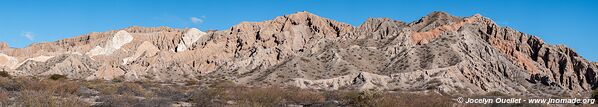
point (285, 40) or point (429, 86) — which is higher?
point (285, 40)

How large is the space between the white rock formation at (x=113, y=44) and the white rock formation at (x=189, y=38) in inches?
611

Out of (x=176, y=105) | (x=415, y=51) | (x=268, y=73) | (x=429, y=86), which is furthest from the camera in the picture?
(x=415, y=51)

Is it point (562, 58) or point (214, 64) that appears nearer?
point (562, 58)

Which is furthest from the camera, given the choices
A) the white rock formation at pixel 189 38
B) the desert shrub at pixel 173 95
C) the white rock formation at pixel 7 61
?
the white rock formation at pixel 189 38

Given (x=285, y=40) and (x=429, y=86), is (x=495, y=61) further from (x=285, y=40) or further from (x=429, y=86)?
(x=285, y=40)

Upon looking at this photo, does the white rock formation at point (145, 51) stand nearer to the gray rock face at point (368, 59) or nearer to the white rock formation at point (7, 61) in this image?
the gray rock face at point (368, 59)

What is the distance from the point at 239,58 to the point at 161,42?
41.8 metres

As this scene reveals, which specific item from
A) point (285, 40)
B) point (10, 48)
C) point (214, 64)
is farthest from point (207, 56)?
point (10, 48)

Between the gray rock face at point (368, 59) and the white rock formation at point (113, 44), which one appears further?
the white rock formation at point (113, 44)

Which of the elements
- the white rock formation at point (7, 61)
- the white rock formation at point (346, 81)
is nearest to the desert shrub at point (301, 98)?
the white rock formation at point (346, 81)

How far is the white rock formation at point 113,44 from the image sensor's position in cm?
14112

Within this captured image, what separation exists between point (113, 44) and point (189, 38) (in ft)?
62.6

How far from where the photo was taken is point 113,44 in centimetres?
14725

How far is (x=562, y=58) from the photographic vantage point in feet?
343
